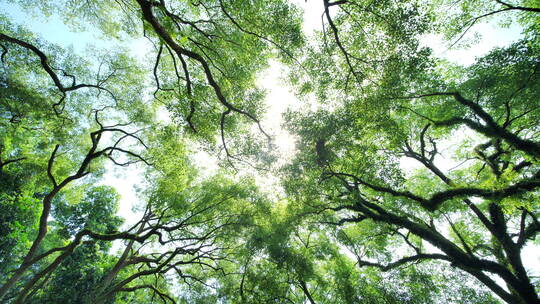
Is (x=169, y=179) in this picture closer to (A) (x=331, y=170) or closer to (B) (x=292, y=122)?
(B) (x=292, y=122)

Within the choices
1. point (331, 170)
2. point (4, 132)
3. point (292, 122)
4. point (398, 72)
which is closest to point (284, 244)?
point (331, 170)

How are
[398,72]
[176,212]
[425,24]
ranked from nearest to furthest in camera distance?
[425,24] → [398,72] → [176,212]

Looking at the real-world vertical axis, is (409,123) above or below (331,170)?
above

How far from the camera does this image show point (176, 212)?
1059 centimetres

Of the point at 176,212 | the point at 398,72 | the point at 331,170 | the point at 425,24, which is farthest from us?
the point at 176,212

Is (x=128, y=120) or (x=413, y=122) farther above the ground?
(x=413, y=122)

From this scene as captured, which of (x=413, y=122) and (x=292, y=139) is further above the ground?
(x=413, y=122)

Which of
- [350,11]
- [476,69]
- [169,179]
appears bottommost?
[169,179]

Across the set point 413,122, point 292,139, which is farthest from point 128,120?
point 413,122

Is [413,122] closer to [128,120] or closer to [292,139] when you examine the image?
[292,139]

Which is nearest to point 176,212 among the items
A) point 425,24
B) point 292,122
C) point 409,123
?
point 292,122

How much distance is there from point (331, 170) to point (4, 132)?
52.6ft

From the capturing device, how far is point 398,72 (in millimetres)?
6293

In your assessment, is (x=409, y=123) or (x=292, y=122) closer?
(x=292, y=122)
